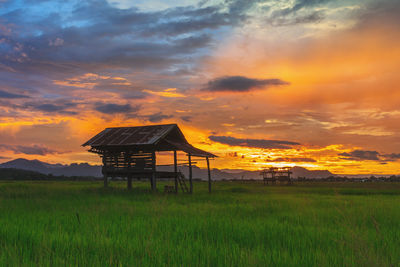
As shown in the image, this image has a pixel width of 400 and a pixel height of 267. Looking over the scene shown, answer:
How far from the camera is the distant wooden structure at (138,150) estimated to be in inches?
1056

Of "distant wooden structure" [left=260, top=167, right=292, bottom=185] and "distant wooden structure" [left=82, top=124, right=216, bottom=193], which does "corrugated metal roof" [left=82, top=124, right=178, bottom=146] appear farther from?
"distant wooden structure" [left=260, top=167, right=292, bottom=185]

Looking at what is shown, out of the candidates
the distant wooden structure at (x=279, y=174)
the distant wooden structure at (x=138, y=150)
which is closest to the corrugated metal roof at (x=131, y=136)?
the distant wooden structure at (x=138, y=150)

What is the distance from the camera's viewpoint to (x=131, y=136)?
27734mm

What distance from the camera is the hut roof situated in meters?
26.3

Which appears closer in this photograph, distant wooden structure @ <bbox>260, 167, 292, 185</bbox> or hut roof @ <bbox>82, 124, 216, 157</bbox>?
hut roof @ <bbox>82, 124, 216, 157</bbox>

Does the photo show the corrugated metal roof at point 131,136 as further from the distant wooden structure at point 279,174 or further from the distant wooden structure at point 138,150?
the distant wooden structure at point 279,174

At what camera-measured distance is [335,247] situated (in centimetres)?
606

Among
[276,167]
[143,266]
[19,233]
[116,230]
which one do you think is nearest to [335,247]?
[143,266]

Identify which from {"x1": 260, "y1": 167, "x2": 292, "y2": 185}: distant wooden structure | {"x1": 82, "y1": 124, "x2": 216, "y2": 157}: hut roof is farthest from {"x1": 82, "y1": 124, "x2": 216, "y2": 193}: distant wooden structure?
{"x1": 260, "y1": 167, "x2": 292, "y2": 185}: distant wooden structure

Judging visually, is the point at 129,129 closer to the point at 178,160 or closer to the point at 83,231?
the point at 178,160

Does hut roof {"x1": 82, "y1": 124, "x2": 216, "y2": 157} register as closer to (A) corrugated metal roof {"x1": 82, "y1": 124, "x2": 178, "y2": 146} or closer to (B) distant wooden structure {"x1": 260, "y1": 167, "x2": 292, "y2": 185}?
(A) corrugated metal roof {"x1": 82, "y1": 124, "x2": 178, "y2": 146}

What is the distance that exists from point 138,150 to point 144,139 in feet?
6.14

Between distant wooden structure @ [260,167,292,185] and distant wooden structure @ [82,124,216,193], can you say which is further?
distant wooden structure @ [260,167,292,185]

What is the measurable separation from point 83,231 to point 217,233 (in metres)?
3.10
